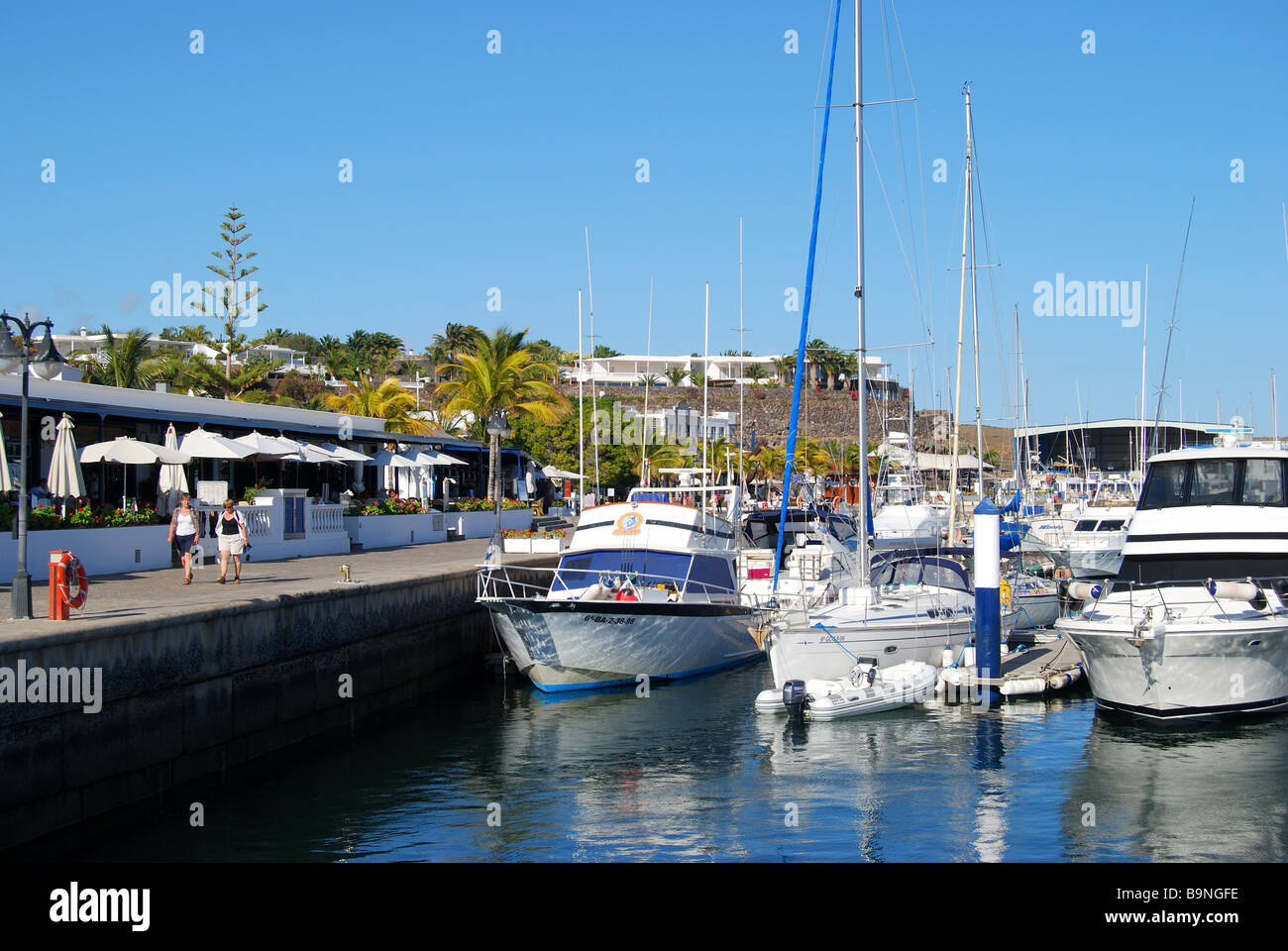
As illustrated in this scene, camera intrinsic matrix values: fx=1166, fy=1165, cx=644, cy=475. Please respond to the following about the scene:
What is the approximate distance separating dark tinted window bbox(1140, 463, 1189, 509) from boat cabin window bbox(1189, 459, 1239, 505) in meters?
0.21

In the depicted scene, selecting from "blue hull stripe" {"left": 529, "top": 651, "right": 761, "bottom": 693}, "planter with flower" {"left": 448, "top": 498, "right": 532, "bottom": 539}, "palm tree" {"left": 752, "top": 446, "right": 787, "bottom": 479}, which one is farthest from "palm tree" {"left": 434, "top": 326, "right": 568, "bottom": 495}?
"palm tree" {"left": 752, "top": 446, "right": 787, "bottom": 479}

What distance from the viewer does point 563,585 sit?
24906 millimetres

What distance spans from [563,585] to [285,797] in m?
9.58

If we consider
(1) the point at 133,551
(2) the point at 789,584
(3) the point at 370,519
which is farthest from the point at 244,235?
(2) the point at 789,584

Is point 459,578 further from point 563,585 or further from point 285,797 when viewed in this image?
point 285,797

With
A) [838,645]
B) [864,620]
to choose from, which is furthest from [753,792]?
[864,620]

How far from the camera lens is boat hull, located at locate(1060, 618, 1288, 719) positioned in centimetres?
1819

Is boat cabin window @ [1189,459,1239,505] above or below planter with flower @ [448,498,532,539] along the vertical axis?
above

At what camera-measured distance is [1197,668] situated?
18359mm

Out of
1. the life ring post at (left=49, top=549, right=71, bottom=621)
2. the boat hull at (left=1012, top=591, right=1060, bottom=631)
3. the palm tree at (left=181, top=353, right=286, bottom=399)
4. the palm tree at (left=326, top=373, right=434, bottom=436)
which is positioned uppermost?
the palm tree at (left=181, top=353, right=286, bottom=399)

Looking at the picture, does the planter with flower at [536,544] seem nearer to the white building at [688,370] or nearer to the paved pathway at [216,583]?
the paved pathway at [216,583]

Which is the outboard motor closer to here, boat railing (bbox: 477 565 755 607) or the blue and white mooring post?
the blue and white mooring post

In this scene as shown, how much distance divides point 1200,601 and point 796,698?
6.80 meters

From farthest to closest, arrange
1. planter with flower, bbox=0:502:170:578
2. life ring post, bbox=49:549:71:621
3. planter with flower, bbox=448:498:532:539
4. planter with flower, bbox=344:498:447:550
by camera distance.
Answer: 1. planter with flower, bbox=448:498:532:539
2. planter with flower, bbox=344:498:447:550
3. planter with flower, bbox=0:502:170:578
4. life ring post, bbox=49:549:71:621
